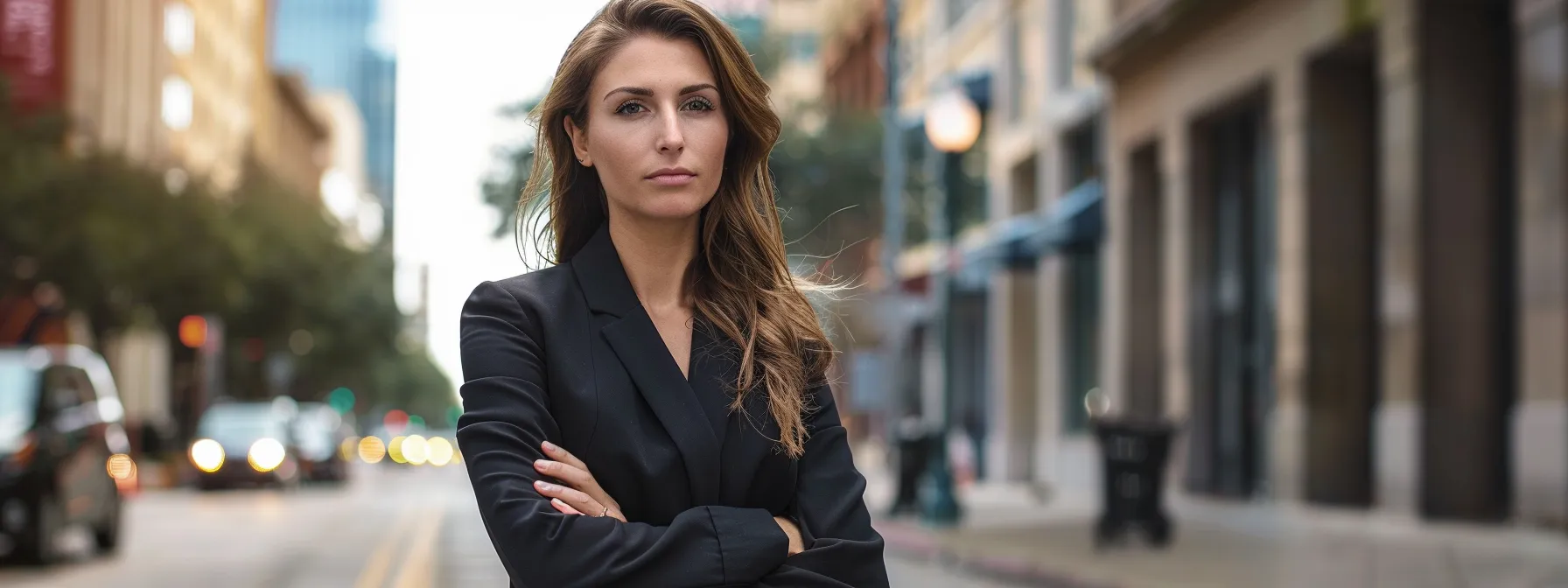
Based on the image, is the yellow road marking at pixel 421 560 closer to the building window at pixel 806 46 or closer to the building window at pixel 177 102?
the building window at pixel 177 102

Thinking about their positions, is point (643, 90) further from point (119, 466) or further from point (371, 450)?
point (371, 450)

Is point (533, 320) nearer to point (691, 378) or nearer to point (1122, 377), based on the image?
point (691, 378)

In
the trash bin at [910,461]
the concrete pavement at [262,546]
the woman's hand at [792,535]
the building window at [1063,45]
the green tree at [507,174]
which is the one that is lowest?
the concrete pavement at [262,546]

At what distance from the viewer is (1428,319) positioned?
1920 centimetres

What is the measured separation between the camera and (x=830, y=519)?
276 centimetres

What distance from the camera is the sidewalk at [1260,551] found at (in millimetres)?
12727

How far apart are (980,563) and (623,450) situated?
1332cm

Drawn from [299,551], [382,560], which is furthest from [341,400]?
[382,560]

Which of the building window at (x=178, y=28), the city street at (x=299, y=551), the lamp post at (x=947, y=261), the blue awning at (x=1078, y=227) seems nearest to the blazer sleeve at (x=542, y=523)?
the city street at (x=299, y=551)

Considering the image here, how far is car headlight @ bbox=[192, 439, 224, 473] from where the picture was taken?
34.2 m

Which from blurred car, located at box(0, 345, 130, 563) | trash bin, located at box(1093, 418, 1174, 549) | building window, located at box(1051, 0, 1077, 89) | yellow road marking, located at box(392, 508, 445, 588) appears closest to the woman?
yellow road marking, located at box(392, 508, 445, 588)

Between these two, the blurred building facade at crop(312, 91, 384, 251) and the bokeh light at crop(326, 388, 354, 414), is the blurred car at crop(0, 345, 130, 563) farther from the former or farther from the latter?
the blurred building facade at crop(312, 91, 384, 251)

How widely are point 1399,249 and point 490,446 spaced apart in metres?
18.3

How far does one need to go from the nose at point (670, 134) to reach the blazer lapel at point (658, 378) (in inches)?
8.1
